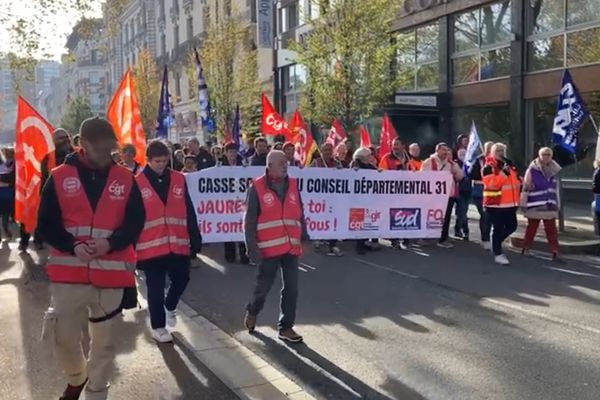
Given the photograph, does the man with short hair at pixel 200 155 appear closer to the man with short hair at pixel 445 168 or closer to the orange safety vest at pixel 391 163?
the orange safety vest at pixel 391 163

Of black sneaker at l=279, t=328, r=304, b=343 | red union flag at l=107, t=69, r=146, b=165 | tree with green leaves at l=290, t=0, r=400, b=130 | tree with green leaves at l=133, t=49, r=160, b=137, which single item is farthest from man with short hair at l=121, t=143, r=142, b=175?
tree with green leaves at l=133, t=49, r=160, b=137

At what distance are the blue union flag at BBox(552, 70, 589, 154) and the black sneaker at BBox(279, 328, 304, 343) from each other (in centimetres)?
772

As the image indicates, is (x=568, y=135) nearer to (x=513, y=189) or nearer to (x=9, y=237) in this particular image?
(x=513, y=189)

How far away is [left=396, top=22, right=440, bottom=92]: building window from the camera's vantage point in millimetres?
24156

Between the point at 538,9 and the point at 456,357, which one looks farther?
the point at 538,9

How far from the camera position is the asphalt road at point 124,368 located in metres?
4.91

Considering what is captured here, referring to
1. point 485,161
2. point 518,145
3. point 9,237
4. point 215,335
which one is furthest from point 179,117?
point 215,335

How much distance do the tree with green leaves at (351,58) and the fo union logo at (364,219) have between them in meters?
9.33

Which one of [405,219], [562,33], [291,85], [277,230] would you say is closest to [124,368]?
[277,230]

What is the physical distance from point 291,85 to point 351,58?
49.5ft

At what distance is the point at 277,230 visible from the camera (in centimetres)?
614

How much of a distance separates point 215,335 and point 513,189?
561 cm

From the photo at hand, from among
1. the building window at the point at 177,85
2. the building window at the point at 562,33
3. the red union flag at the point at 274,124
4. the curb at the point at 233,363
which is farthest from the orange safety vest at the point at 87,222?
the building window at the point at 177,85

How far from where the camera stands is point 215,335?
6.43m
